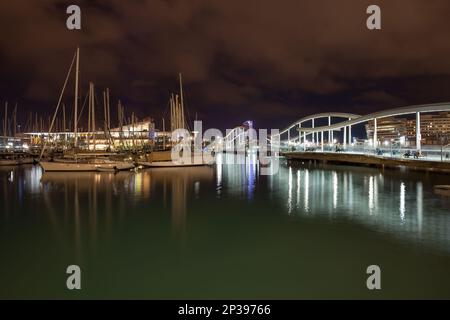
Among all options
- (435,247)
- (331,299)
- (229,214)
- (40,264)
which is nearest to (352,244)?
(435,247)

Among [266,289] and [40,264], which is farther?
[40,264]

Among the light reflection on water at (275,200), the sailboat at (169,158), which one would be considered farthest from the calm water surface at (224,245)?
the sailboat at (169,158)

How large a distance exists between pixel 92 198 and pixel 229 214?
7.37 meters

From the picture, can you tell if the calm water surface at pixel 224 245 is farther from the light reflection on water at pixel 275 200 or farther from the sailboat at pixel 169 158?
the sailboat at pixel 169 158

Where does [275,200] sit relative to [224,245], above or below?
above

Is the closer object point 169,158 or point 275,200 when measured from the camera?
point 275,200

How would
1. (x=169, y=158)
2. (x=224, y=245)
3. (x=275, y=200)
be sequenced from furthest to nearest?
(x=169, y=158) < (x=275, y=200) < (x=224, y=245)

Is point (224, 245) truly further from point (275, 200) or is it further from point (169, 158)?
point (169, 158)

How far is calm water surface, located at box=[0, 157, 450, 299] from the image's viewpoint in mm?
7676

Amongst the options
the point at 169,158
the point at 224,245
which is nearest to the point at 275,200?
the point at 224,245

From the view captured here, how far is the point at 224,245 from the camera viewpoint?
10.6 m
